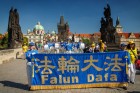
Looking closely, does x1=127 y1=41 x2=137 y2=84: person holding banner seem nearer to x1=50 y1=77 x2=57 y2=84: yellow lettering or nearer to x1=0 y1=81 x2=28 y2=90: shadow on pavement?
x1=50 y1=77 x2=57 y2=84: yellow lettering

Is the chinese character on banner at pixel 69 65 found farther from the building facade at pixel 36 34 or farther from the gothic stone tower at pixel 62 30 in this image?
the building facade at pixel 36 34

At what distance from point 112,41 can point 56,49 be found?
10.3 m

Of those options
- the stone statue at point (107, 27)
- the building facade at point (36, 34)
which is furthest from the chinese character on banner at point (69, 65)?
the building facade at point (36, 34)

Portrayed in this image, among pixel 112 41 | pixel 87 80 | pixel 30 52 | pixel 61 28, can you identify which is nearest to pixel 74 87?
pixel 87 80

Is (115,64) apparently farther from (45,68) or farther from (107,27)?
(107,27)

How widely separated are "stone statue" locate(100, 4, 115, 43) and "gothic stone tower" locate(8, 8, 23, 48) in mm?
13269

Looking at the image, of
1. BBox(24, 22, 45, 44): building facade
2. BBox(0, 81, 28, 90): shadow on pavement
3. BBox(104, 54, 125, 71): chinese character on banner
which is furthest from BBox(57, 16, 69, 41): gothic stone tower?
BBox(104, 54, 125, 71): chinese character on banner

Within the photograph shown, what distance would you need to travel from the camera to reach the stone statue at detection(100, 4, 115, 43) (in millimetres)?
36281

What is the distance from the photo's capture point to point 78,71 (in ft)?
28.2

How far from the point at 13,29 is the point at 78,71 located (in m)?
20.4

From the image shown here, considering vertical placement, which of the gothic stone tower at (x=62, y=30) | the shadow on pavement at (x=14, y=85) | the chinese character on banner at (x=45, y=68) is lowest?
the shadow on pavement at (x=14, y=85)

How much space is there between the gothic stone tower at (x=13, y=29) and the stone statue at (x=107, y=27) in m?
13.3

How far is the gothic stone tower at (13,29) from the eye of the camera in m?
27.4

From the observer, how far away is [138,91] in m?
8.11
